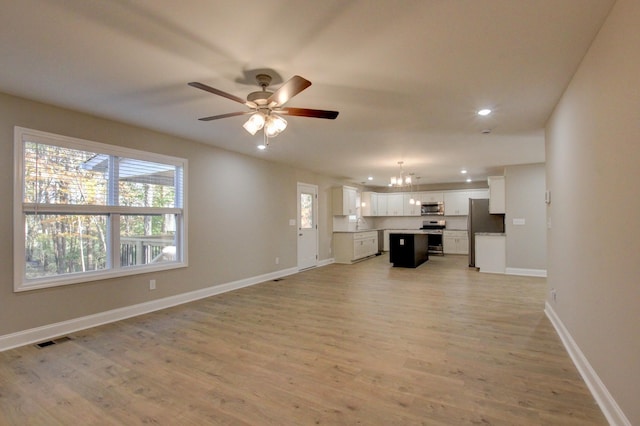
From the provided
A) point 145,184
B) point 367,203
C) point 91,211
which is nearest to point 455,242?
point 367,203

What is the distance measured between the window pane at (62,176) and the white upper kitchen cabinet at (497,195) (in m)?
7.59

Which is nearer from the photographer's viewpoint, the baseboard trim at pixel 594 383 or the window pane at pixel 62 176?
the baseboard trim at pixel 594 383

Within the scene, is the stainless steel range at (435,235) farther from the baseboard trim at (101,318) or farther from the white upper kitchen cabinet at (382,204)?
the baseboard trim at (101,318)

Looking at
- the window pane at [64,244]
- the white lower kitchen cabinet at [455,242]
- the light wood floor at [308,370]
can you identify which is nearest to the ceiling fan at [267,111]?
the light wood floor at [308,370]

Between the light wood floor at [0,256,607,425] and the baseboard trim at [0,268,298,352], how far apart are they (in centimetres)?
18

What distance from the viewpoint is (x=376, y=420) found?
1.92 meters

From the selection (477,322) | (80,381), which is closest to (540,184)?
(477,322)

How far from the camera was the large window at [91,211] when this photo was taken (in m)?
3.20

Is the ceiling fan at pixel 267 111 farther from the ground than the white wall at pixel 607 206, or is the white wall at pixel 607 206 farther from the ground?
the ceiling fan at pixel 267 111

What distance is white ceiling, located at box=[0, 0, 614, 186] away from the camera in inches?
72.9

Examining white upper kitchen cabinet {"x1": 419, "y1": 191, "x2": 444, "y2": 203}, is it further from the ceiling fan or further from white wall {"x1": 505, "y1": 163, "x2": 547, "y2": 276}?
the ceiling fan

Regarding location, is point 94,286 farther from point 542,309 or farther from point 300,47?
point 542,309

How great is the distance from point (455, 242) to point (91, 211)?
9.91 m

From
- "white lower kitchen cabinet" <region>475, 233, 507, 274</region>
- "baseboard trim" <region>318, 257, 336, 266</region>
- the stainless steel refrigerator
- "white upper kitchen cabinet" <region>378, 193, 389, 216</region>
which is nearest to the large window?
"baseboard trim" <region>318, 257, 336, 266</region>
